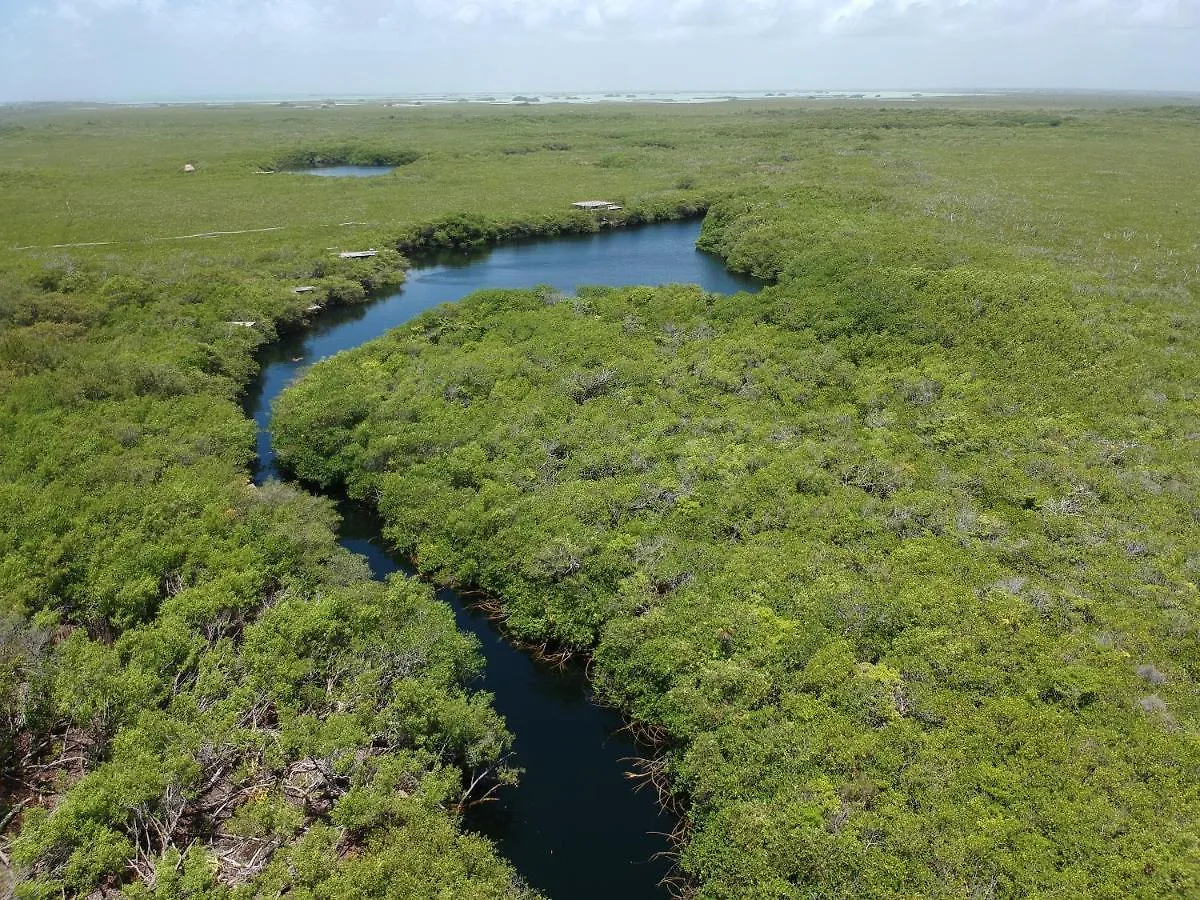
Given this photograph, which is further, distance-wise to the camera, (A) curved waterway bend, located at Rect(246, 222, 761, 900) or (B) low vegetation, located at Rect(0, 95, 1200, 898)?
(A) curved waterway bend, located at Rect(246, 222, 761, 900)

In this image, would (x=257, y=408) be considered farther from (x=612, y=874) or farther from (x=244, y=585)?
(x=612, y=874)

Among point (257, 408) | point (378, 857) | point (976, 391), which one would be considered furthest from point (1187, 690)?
point (257, 408)

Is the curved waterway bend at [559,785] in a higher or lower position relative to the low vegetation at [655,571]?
lower

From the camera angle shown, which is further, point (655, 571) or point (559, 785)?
point (655, 571)

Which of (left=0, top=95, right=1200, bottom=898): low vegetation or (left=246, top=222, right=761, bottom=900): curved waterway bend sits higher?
(left=0, top=95, right=1200, bottom=898): low vegetation

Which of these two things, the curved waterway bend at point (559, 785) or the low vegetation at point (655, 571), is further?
the curved waterway bend at point (559, 785)

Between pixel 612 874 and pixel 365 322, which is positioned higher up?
pixel 365 322

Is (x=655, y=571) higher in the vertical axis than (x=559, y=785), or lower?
higher

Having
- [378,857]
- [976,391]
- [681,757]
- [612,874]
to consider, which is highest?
[976,391]
